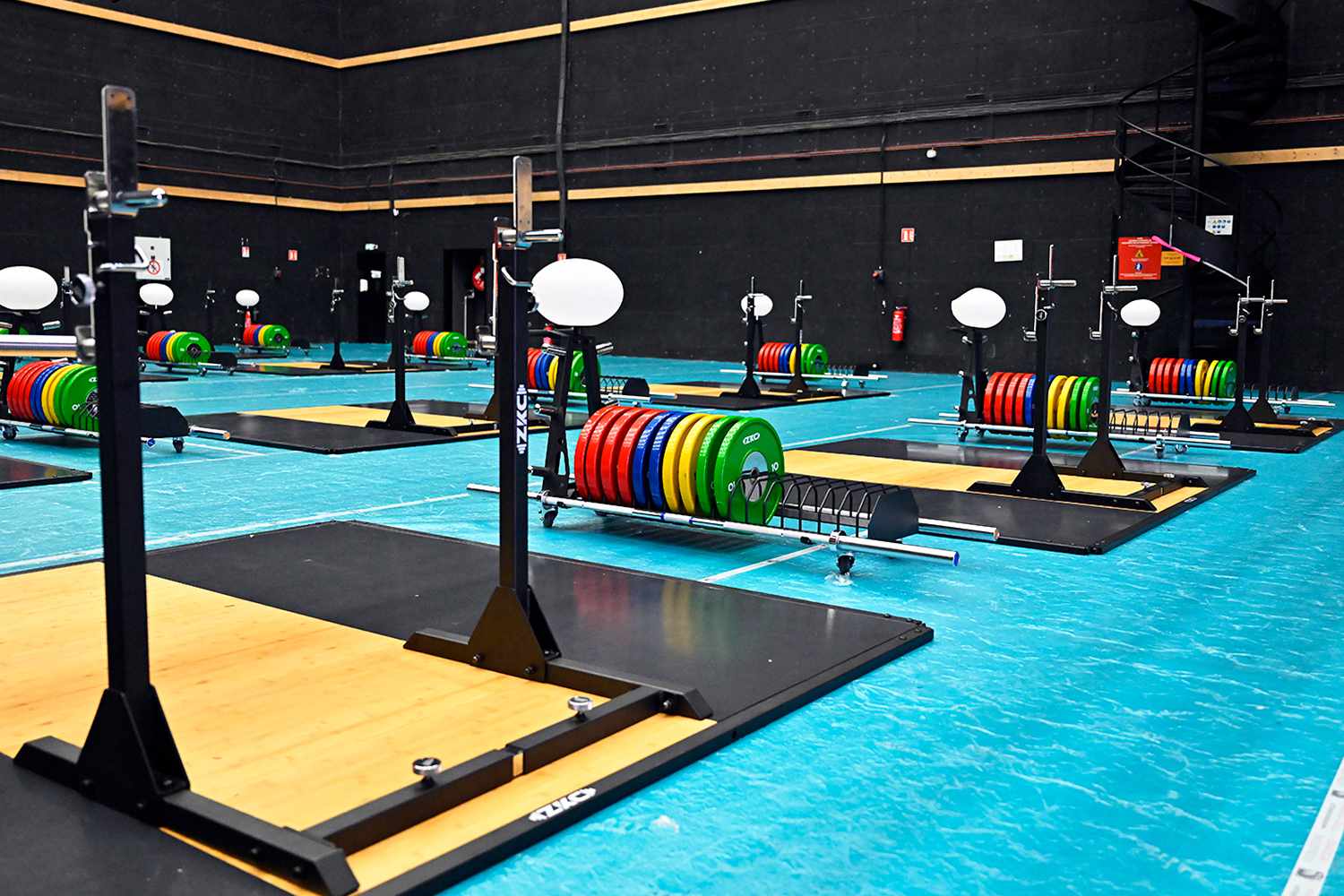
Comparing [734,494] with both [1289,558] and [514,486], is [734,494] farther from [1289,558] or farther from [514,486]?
[1289,558]

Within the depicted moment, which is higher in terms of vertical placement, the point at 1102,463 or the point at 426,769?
the point at 1102,463

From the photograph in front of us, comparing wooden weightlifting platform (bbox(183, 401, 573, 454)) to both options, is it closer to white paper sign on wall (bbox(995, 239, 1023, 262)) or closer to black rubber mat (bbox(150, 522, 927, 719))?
black rubber mat (bbox(150, 522, 927, 719))

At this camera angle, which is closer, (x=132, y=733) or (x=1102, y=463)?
(x=132, y=733)

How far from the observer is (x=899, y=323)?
19641 mm

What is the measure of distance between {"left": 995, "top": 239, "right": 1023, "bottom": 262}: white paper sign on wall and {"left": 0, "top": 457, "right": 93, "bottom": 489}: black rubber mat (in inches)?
562

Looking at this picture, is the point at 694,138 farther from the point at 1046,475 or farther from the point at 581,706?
the point at 581,706

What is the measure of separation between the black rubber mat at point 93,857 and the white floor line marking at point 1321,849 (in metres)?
2.18

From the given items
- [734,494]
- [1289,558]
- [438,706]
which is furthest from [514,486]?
[1289,558]

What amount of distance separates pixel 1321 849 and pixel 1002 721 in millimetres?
970

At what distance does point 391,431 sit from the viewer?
10.6 meters

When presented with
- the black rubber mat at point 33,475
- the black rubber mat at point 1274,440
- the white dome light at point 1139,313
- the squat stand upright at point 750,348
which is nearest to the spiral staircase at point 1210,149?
the white dome light at point 1139,313

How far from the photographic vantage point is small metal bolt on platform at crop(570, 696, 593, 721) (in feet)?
10.7

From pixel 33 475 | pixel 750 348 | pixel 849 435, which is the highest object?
pixel 750 348

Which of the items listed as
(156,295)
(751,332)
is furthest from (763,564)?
(156,295)
